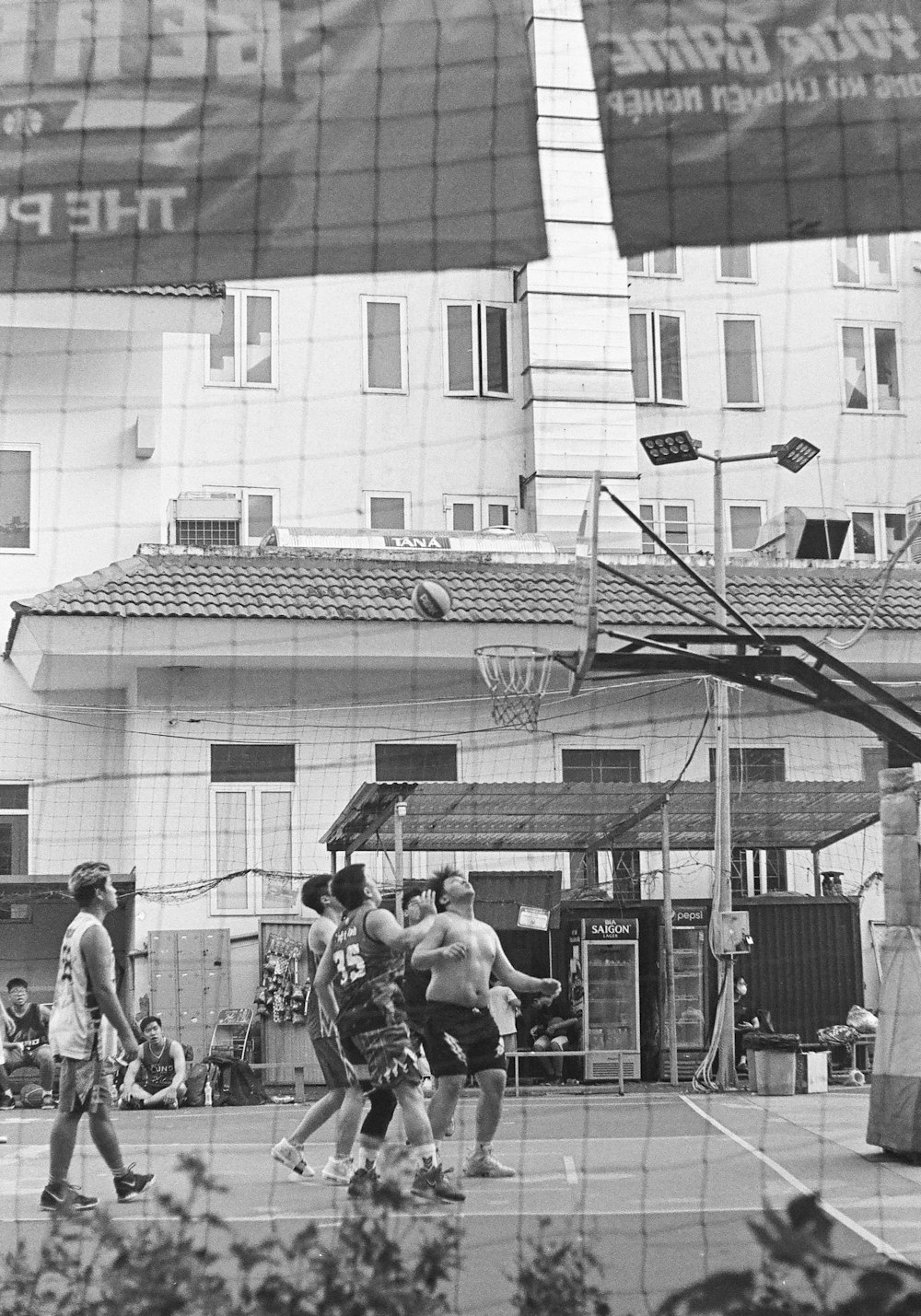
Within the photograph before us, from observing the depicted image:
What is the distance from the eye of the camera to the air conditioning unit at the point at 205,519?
26578 millimetres

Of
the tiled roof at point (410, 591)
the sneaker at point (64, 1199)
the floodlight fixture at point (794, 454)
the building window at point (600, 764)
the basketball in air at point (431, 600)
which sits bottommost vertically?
the sneaker at point (64, 1199)

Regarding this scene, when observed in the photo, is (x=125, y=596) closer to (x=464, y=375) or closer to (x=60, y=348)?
(x=60, y=348)

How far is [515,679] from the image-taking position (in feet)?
64.0

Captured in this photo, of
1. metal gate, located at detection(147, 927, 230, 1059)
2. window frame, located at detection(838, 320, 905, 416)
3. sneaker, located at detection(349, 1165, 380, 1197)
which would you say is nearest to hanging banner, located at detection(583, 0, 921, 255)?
sneaker, located at detection(349, 1165, 380, 1197)

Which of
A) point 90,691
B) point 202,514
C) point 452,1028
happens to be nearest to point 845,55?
point 452,1028

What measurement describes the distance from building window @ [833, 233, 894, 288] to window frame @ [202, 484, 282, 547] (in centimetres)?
1006

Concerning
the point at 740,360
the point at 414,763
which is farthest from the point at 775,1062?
the point at 740,360

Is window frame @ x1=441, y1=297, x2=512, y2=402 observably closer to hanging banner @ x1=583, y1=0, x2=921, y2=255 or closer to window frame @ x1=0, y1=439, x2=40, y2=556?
window frame @ x1=0, y1=439, x2=40, y2=556

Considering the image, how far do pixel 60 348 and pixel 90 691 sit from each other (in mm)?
4146

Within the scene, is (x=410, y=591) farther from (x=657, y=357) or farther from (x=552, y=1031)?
(x=657, y=357)

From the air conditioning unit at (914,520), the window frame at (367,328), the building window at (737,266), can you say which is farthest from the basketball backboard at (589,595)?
Result: the building window at (737,266)

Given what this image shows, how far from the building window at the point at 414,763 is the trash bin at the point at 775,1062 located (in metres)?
6.01

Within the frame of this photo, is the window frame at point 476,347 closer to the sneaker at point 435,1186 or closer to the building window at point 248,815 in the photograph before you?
the building window at point 248,815

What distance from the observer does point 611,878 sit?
75.2 feet
